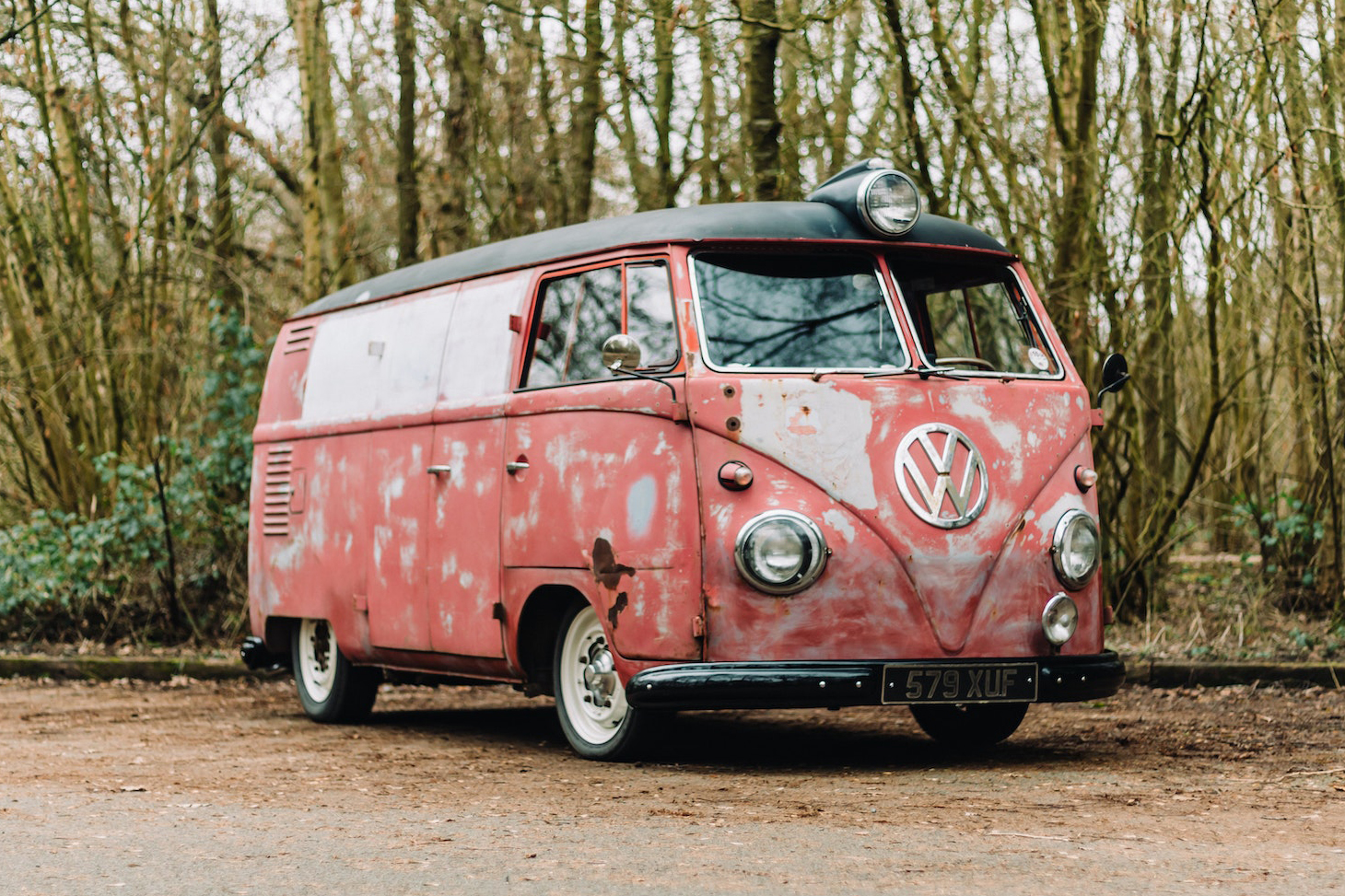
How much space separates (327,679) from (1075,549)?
466 cm

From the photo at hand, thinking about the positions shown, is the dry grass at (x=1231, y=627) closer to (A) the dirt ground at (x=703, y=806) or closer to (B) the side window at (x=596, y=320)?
(A) the dirt ground at (x=703, y=806)

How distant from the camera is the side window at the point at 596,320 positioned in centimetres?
732

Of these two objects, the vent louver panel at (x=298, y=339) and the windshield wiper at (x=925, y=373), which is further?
the vent louver panel at (x=298, y=339)

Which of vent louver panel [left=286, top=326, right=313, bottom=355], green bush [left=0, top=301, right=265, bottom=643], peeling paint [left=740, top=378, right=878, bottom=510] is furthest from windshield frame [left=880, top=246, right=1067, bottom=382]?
green bush [left=0, top=301, right=265, bottom=643]

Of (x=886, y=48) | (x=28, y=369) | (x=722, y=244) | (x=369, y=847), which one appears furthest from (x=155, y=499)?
(x=369, y=847)

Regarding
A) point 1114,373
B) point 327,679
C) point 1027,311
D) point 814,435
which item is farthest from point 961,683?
point 327,679

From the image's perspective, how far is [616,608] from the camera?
7.19 metres

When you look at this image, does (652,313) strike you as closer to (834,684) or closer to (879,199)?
(879,199)

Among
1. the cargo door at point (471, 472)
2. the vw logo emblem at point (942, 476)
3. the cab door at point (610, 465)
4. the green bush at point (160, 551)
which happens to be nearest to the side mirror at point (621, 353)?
the cab door at point (610, 465)

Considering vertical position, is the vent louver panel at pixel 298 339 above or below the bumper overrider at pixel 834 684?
above

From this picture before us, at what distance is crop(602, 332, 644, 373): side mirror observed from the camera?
6.93m

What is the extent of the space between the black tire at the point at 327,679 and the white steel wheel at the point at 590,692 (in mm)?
2245

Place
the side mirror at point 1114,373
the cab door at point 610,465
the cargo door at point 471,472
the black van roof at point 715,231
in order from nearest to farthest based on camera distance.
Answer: the cab door at point 610,465
the black van roof at point 715,231
the side mirror at point 1114,373
the cargo door at point 471,472

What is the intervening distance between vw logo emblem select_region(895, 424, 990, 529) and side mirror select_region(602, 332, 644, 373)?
113cm
